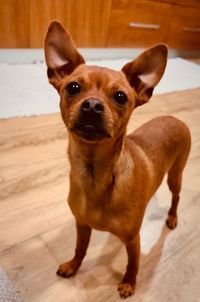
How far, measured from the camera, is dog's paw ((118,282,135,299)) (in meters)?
1.14

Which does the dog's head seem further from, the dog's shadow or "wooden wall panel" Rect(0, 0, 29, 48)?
"wooden wall panel" Rect(0, 0, 29, 48)

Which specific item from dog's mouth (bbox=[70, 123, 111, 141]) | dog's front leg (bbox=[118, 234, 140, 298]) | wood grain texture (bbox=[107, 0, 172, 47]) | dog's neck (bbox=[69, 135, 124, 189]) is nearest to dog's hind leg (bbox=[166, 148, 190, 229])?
dog's front leg (bbox=[118, 234, 140, 298])

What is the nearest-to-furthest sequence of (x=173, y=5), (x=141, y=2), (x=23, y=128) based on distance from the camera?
1. (x=23, y=128)
2. (x=141, y=2)
3. (x=173, y=5)

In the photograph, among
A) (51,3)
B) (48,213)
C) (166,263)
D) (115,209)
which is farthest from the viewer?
(51,3)

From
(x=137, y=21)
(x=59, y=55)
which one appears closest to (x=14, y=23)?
(x=137, y=21)

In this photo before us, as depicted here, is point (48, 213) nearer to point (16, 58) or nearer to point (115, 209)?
point (115, 209)

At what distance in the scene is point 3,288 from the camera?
0.88m

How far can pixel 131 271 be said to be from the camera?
115 centimetres

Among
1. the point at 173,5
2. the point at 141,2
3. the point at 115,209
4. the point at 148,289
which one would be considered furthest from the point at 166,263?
the point at 173,5

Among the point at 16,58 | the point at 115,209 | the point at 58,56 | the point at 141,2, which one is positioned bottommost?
the point at 16,58

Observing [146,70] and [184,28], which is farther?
[184,28]

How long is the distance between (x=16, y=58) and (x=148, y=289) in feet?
7.35

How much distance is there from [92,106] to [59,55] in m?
0.30

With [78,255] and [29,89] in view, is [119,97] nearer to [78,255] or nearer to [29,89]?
[78,255]
